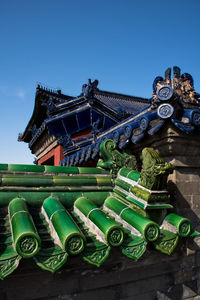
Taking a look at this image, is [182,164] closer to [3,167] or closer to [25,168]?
[25,168]

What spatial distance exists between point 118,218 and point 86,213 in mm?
591

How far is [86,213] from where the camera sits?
347 centimetres

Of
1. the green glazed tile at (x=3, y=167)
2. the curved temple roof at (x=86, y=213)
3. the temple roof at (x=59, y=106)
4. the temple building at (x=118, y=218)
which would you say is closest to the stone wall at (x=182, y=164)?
the temple building at (x=118, y=218)

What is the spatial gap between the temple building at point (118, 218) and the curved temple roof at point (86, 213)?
0.01 metres

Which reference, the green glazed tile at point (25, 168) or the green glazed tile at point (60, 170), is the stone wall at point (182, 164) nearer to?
the green glazed tile at point (60, 170)

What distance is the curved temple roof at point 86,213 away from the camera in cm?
252

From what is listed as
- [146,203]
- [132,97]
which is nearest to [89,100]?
[146,203]

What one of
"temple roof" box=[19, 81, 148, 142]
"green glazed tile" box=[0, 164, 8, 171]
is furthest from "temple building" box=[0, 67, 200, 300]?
"temple roof" box=[19, 81, 148, 142]

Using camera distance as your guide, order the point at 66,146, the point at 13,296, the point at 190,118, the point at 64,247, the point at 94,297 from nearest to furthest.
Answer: the point at 64,247 < the point at 13,296 < the point at 94,297 < the point at 190,118 < the point at 66,146

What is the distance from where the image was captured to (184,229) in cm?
333

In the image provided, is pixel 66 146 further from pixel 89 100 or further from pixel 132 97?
pixel 132 97

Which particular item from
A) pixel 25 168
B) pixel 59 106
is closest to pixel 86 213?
pixel 25 168

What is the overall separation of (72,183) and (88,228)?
3.46ft

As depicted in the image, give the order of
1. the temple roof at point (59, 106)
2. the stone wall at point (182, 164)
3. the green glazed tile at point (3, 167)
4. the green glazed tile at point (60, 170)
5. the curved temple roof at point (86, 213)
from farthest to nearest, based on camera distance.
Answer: the temple roof at point (59, 106) < the green glazed tile at point (60, 170) < the green glazed tile at point (3, 167) < the stone wall at point (182, 164) < the curved temple roof at point (86, 213)
